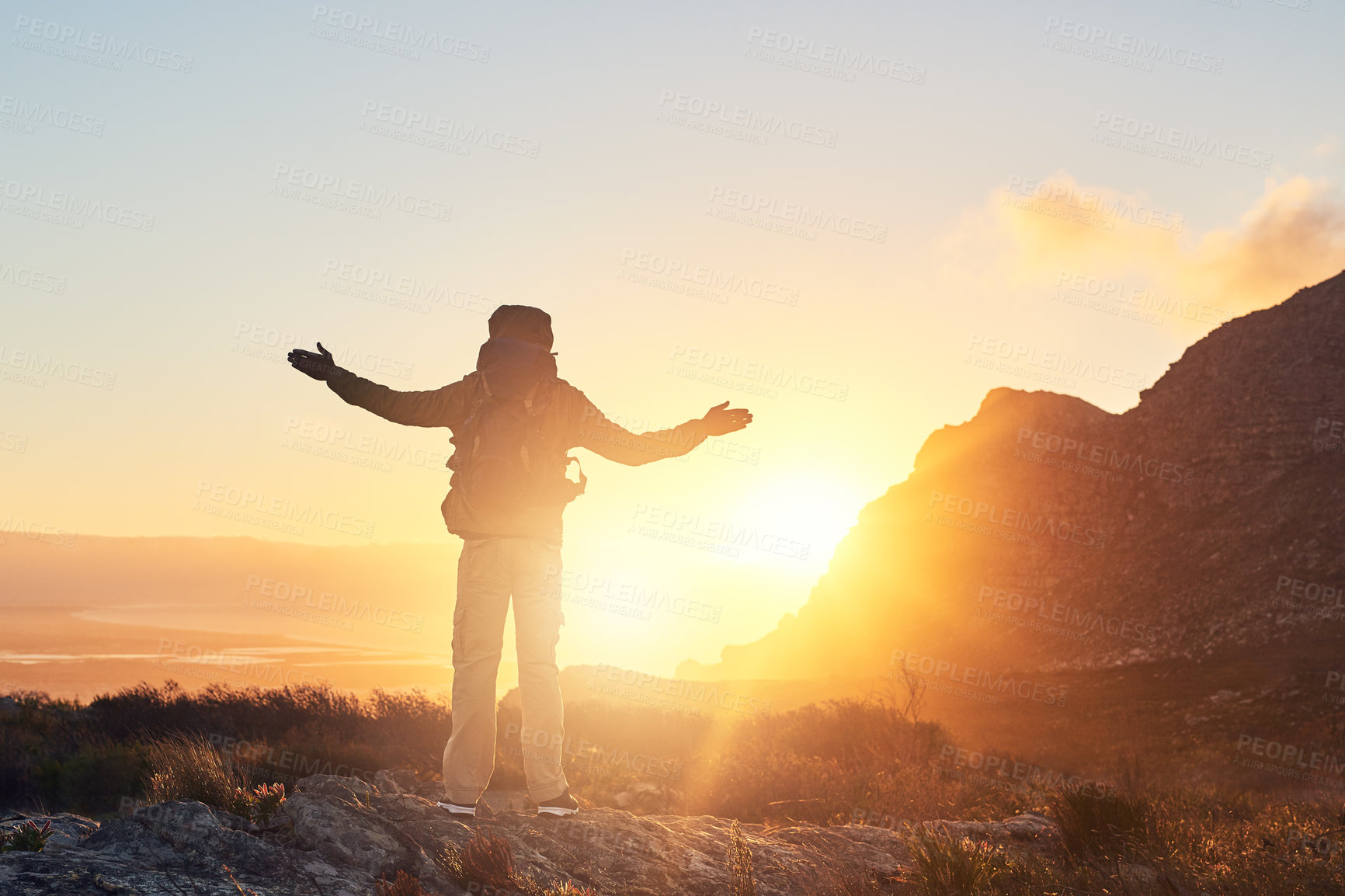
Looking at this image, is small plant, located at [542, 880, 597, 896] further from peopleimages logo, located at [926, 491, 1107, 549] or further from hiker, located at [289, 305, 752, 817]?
peopleimages logo, located at [926, 491, 1107, 549]

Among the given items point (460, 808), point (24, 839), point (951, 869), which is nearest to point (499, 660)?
point (460, 808)

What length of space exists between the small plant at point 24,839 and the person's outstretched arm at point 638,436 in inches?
127

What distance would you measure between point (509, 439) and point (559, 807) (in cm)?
223

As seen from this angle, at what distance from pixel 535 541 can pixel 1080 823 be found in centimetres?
474

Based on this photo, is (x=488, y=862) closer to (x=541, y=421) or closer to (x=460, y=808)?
(x=460, y=808)

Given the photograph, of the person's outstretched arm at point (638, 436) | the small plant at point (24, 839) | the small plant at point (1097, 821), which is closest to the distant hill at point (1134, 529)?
the small plant at point (1097, 821)

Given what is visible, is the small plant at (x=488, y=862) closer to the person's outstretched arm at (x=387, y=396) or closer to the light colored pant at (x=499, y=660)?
the light colored pant at (x=499, y=660)

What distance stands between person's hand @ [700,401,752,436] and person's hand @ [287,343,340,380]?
95.9 inches

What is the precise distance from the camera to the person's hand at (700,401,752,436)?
17.3 feet

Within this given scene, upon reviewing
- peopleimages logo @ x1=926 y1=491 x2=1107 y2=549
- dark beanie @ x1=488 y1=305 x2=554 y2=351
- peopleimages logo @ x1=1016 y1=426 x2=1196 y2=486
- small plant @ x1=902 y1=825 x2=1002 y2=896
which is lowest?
small plant @ x1=902 y1=825 x2=1002 y2=896

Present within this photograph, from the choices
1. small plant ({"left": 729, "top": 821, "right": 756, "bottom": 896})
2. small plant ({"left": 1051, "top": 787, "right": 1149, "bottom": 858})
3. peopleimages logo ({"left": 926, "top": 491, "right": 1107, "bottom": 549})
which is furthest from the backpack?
peopleimages logo ({"left": 926, "top": 491, "right": 1107, "bottom": 549})

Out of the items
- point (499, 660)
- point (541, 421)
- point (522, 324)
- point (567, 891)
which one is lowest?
point (567, 891)

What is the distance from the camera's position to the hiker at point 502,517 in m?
4.71

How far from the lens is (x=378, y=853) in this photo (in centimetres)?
370
